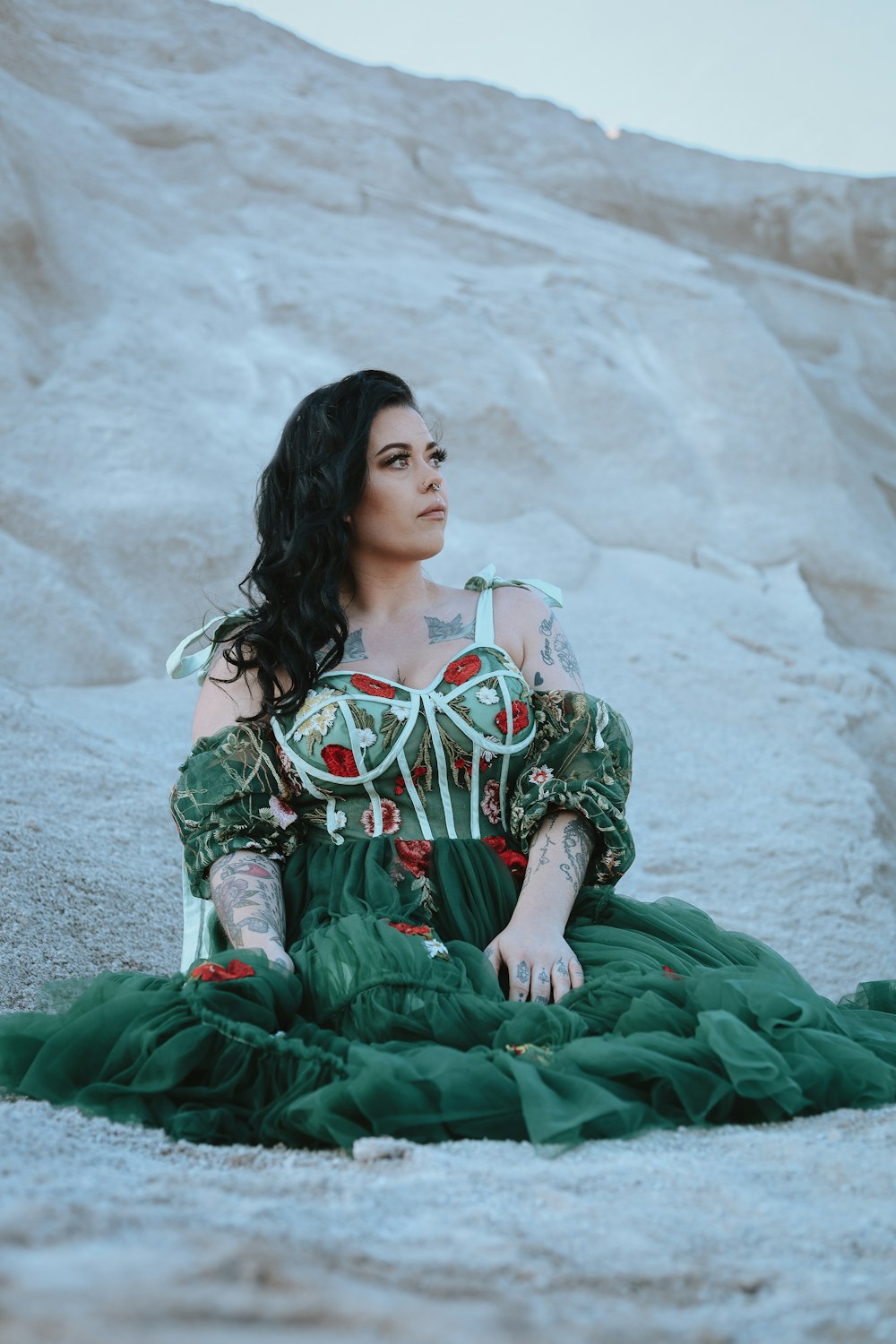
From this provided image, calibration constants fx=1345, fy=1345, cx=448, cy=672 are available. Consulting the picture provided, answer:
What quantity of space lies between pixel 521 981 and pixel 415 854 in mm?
330

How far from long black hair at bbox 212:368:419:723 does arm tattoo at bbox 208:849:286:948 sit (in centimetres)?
29

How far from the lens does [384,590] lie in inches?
106

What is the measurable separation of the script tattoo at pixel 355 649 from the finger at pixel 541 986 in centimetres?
72

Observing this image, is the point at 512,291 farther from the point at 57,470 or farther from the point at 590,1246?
the point at 590,1246

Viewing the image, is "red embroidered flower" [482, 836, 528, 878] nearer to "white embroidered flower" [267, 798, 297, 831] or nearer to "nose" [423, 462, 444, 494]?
"white embroidered flower" [267, 798, 297, 831]

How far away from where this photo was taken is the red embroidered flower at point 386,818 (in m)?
2.40

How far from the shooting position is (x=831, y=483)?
6797 mm

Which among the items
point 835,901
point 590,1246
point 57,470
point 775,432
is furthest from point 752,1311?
point 775,432

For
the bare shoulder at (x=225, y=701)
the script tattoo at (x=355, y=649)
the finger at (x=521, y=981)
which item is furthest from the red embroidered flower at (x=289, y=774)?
the finger at (x=521, y=981)

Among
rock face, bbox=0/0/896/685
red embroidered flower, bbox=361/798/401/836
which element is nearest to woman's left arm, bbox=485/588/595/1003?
red embroidered flower, bbox=361/798/401/836

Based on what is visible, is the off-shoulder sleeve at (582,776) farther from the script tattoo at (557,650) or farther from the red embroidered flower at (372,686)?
the red embroidered flower at (372,686)

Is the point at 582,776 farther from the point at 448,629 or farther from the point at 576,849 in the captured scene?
the point at 448,629

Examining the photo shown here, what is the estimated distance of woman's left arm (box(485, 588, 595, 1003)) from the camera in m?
2.13

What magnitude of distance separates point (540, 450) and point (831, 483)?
4.91 ft
